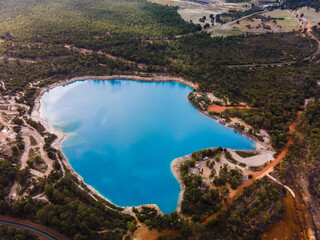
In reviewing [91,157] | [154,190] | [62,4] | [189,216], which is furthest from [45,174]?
[62,4]

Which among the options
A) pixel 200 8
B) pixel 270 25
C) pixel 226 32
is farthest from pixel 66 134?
pixel 200 8

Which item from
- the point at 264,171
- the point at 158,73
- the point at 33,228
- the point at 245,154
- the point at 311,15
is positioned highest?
the point at 311,15

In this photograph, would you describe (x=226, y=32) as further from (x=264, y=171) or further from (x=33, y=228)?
(x=33, y=228)

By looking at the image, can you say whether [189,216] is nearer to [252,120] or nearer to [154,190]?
[154,190]

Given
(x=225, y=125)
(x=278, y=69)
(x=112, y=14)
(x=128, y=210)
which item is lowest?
(x=128, y=210)

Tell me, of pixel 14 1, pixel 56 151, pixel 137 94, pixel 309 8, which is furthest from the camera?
pixel 309 8

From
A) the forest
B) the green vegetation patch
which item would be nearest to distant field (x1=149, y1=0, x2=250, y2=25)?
the forest

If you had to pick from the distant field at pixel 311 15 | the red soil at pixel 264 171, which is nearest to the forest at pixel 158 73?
the red soil at pixel 264 171
